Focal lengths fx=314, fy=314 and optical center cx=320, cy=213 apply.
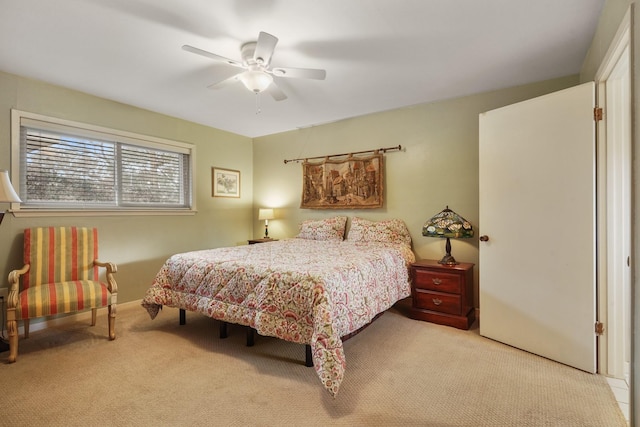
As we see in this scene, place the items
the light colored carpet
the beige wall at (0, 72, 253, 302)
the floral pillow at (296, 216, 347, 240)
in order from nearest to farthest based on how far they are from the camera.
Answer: the light colored carpet, the beige wall at (0, 72, 253, 302), the floral pillow at (296, 216, 347, 240)

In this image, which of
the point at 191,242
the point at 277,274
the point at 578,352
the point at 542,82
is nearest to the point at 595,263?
the point at 578,352

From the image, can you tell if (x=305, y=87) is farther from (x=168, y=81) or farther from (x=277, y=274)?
(x=277, y=274)

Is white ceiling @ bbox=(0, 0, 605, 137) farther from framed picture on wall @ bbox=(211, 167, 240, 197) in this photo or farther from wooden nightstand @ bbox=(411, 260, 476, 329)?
wooden nightstand @ bbox=(411, 260, 476, 329)

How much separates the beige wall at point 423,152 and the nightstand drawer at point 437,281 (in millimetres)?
519

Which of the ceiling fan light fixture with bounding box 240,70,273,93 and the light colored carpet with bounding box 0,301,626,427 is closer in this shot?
the light colored carpet with bounding box 0,301,626,427

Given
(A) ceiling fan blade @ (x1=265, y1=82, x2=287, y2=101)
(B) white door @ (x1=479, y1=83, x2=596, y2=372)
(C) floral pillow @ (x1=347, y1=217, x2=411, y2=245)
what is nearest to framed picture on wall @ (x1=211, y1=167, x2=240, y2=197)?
(C) floral pillow @ (x1=347, y1=217, x2=411, y2=245)

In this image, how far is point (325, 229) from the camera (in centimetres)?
437

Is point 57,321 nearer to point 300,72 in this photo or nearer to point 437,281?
point 300,72

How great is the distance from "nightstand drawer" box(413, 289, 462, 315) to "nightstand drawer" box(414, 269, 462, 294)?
0.17 feet

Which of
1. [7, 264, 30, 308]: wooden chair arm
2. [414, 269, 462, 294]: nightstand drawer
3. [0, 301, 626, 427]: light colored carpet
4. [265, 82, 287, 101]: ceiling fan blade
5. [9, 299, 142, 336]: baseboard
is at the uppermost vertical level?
[265, 82, 287, 101]: ceiling fan blade

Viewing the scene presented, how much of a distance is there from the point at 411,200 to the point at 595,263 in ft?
6.50

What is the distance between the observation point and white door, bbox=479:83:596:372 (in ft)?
7.23

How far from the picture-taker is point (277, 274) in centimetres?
231

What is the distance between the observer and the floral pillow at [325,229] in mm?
4309
